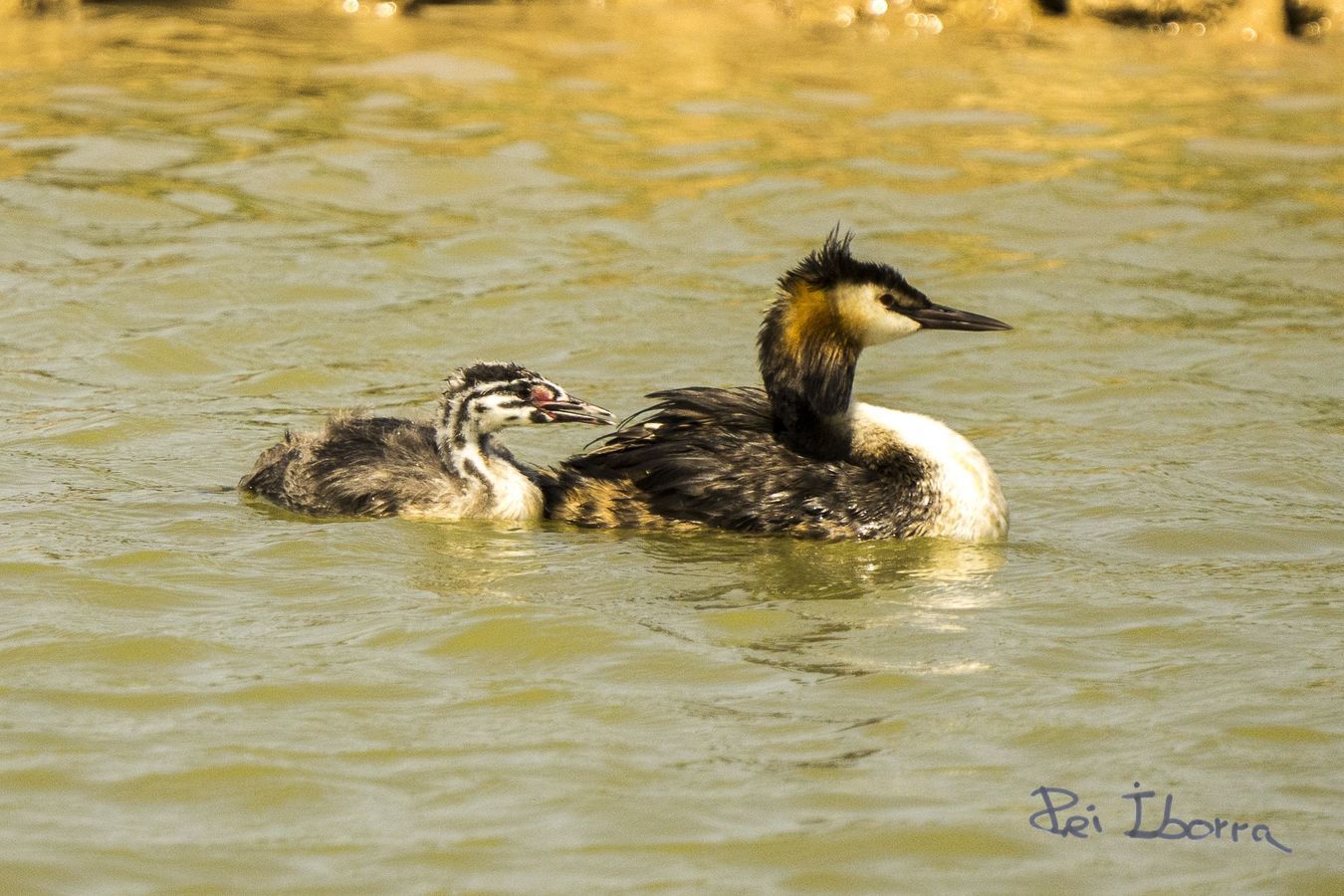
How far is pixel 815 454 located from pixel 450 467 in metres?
1.65

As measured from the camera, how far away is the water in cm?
594

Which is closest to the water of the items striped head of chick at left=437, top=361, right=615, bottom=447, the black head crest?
striped head of chick at left=437, top=361, right=615, bottom=447

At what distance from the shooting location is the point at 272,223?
45.7 ft

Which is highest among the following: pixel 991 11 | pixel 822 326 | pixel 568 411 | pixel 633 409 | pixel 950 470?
pixel 991 11

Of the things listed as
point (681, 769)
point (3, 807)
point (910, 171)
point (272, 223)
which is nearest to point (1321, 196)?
point (910, 171)

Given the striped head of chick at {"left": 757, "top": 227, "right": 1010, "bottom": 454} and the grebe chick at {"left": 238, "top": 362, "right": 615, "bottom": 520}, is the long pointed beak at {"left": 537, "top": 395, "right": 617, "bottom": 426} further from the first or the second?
the striped head of chick at {"left": 757, "top": 227, "right": 1010, "bottom": 454}

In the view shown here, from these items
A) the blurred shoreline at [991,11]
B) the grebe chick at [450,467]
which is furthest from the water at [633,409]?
the blurred shoreline at [991,11]

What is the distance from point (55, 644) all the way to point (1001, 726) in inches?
132

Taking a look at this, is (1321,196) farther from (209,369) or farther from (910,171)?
(209,369)

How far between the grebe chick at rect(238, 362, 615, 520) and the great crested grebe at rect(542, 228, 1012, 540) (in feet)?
1.00

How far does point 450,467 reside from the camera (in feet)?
29.8

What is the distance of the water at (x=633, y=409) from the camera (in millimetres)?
5938
